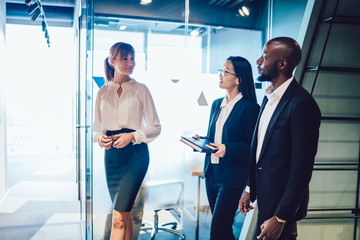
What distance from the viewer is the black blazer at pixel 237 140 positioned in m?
2.17

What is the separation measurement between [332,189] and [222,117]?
4.14 ft

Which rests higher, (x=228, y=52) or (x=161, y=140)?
(x=228, y=52)

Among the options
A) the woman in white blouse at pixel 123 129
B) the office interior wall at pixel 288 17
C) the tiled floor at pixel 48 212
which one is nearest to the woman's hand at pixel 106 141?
the woman in white blouse at pixel 123 129

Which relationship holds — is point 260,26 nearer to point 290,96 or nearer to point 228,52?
point 228,52

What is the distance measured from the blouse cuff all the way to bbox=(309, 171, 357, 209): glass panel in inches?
59.6

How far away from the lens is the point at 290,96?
4.83ft

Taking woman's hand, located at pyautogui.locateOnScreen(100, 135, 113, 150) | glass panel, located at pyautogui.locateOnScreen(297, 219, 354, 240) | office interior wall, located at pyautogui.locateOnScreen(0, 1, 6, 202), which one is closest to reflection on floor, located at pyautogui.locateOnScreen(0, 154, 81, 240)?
office interior wall, located at pyautogui.locateOnScreen(0, 1, 6, 202)

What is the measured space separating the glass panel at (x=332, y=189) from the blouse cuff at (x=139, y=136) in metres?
1.51

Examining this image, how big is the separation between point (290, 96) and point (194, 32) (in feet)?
5.68

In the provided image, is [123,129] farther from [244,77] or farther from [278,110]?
[278,110]

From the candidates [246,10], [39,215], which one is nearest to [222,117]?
[246,10]

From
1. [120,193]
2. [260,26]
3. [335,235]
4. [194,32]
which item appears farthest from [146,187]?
[260,26]

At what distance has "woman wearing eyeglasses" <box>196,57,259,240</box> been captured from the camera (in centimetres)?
215

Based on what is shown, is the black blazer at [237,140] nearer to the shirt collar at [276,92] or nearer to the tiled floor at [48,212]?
the shirt collar at [276,92]
